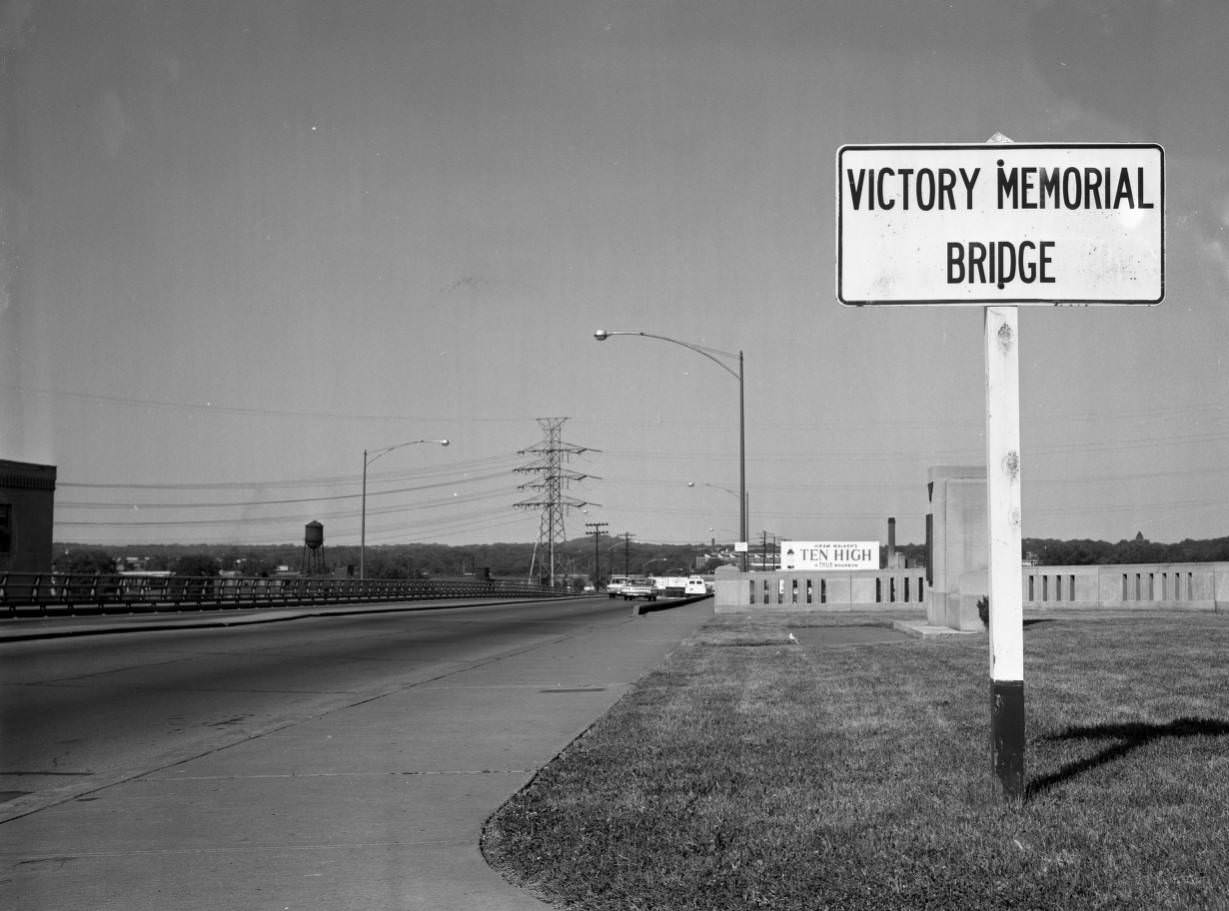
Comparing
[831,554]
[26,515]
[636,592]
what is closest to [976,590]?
[831,554]

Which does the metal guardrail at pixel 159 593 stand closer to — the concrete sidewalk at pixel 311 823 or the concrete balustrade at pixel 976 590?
the concrete balustrade at pixel 976 590

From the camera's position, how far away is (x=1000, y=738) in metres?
6.72

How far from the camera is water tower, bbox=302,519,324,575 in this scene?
78.2 meters

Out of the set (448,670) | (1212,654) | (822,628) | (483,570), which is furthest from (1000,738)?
(483,570)

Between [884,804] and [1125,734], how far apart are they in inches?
110

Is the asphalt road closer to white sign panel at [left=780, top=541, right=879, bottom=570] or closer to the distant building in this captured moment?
the distant building

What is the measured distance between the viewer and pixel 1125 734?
8.55m

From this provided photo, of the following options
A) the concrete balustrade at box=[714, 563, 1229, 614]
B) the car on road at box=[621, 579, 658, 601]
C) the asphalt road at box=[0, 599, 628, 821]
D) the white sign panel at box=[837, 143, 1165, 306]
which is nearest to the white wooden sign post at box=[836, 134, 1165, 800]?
the white sign panel at box=[837, 143, 1165, 306]

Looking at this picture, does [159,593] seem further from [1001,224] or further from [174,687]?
[1001,224]

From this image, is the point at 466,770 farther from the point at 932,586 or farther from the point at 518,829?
the point at 932,586

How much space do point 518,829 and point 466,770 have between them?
7.28 ft

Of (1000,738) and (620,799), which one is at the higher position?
(1000,738)

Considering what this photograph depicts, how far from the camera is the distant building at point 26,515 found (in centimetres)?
5934

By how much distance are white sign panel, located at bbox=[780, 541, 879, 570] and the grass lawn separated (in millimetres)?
53506
